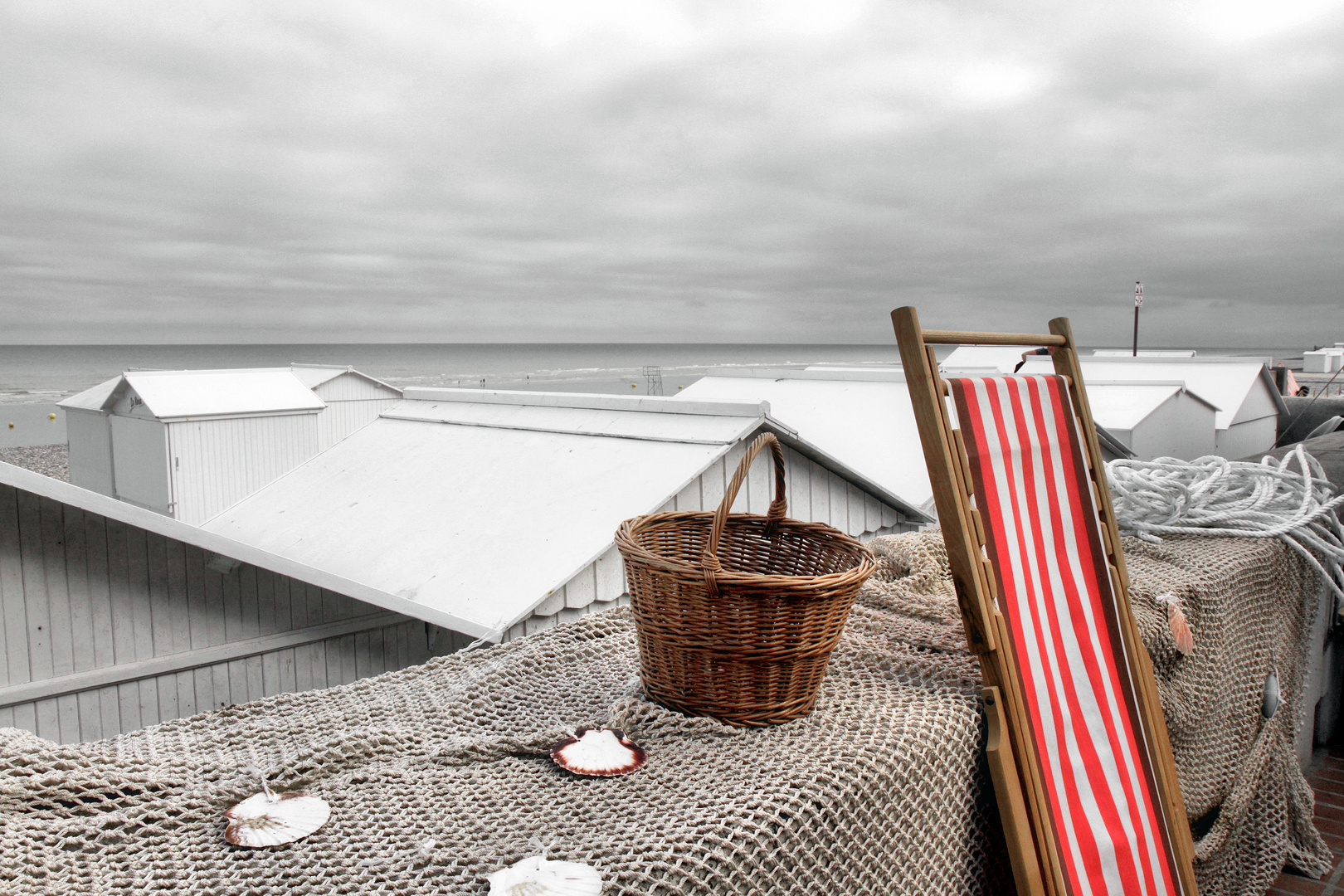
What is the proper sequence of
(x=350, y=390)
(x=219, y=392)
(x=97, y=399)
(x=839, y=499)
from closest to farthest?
(x=839, y=499) < (x=219, y=392) < (x=97, y=399) < (x=350, y=390)

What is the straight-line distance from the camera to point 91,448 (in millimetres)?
14047

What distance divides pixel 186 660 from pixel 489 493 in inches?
67.8

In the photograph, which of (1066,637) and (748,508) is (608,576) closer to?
(748,508)

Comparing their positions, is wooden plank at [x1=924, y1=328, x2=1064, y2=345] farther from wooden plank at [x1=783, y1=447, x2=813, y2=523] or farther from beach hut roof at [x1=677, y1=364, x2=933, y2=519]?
beach hut roof at [x1=677, y1=364, x2=933, y2=519]

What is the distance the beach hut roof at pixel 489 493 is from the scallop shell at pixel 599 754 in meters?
1.99

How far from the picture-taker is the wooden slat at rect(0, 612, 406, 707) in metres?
3.84

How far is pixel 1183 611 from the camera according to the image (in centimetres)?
240

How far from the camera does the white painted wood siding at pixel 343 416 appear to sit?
15414 mm

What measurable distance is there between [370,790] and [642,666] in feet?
1.76

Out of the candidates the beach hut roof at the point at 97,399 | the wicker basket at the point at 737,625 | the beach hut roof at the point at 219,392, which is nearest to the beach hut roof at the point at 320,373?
the beach hut roof at the point at 219,392

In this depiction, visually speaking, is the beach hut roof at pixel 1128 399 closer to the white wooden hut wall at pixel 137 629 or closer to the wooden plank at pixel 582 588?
the wooden plank at pixel 582 588

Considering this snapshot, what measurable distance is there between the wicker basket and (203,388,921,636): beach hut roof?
199 centimetres

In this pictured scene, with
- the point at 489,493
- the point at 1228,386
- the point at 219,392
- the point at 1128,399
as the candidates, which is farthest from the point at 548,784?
the point at 219,392

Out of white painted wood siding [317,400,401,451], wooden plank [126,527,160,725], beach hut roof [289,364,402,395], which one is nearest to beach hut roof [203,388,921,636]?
wooden plank [126,527,160,725]
